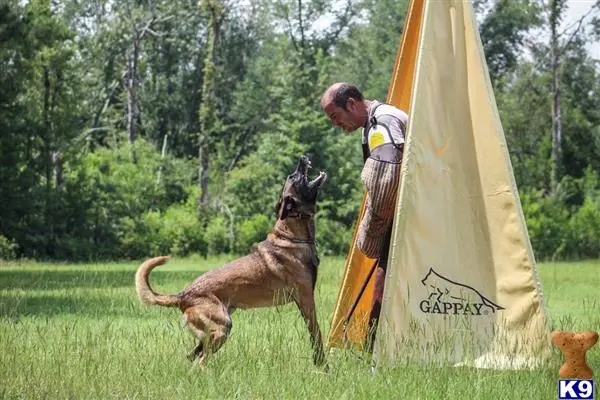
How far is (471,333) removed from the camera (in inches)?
290

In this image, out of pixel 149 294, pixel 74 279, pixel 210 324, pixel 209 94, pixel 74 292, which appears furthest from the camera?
pixel 209 94

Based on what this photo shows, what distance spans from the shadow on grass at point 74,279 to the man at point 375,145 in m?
8.26

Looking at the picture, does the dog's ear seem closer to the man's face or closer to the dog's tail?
the man's face

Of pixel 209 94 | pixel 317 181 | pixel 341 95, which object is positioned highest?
pixel 209 94

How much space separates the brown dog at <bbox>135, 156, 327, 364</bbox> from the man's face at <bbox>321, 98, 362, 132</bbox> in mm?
352

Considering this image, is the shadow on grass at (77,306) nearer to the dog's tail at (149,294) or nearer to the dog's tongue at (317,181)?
the dog's tail at (149,294)

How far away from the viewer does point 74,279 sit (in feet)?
59.3

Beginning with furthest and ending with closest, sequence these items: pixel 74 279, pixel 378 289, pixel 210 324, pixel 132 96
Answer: pixel 132 96
pixel 74 279
pixel 378 289
pixel 210 324

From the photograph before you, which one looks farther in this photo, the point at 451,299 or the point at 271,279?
the point at 271,279

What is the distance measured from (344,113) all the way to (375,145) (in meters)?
0.29

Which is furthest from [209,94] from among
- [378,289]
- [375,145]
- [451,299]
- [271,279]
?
[451,299]

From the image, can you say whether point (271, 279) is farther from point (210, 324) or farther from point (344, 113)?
point (344, 113)

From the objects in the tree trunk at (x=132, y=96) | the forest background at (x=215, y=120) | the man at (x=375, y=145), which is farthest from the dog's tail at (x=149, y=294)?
the tree trunk at (x=132, y=96)

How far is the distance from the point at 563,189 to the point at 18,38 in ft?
65.8
